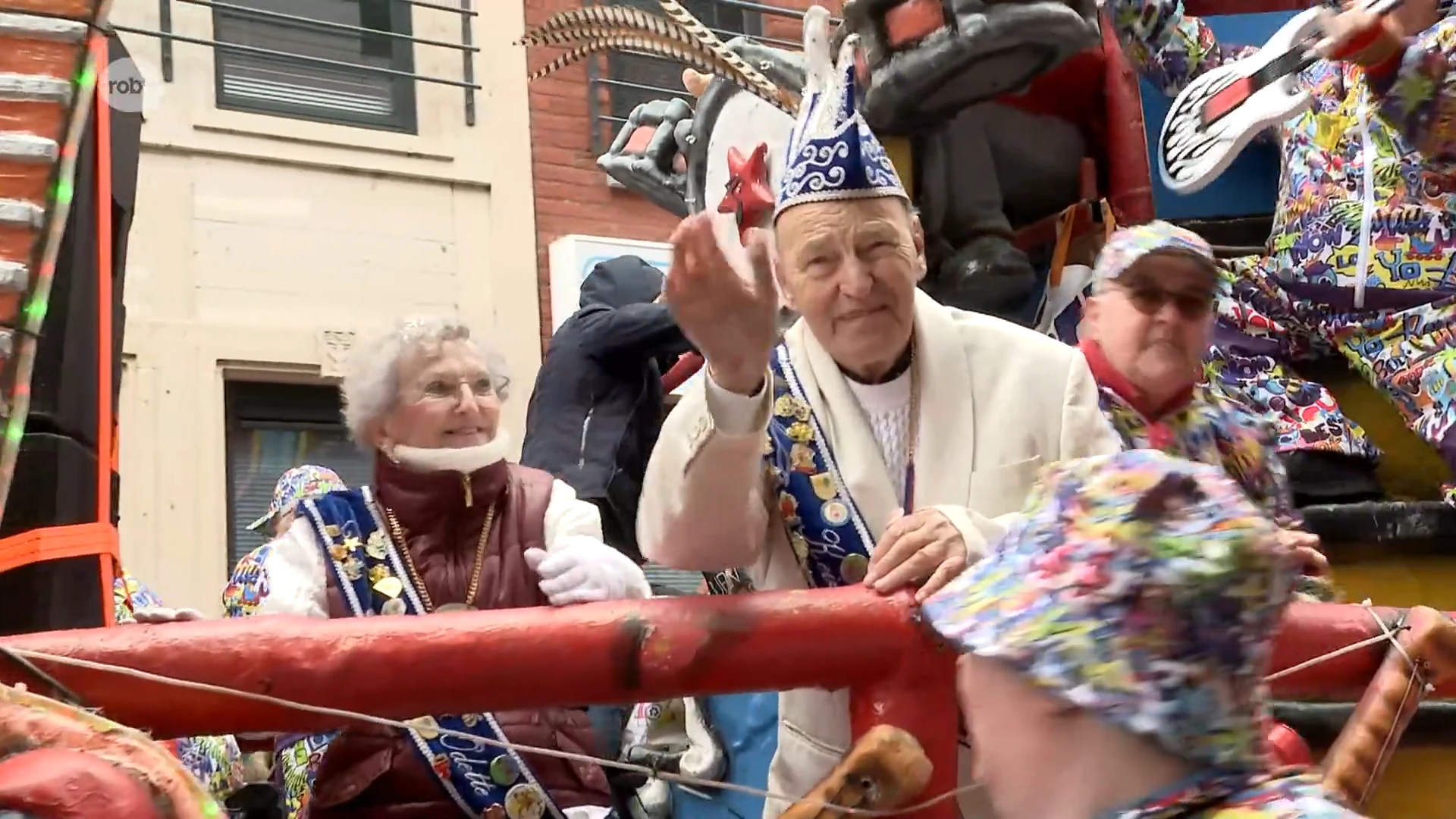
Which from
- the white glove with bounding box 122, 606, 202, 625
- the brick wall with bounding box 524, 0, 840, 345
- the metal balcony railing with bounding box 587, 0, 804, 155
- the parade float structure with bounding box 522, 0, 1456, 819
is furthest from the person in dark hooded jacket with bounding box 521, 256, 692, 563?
the metal balcony railing with bounding box 587, 0, 804, 155

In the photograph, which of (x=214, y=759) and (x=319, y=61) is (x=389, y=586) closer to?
(x=214, y=759)

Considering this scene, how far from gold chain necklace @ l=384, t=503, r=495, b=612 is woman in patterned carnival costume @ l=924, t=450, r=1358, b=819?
924mm

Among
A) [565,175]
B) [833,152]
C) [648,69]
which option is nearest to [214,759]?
[833,152]

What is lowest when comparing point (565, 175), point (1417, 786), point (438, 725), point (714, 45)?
point (1417, 786)

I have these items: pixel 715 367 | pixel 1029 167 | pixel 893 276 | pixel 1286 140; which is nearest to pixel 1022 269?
pixel 1029 167

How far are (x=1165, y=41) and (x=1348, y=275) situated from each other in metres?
0.56

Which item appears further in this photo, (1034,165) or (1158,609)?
(1034,165)

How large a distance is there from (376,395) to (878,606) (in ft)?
2.60

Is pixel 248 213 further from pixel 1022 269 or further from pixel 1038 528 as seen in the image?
pixel 1038 528

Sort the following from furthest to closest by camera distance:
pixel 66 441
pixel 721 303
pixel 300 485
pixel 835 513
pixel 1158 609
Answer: pixel 300 485
pixel 66 441
pixel 835 513
pixel 721 303
pixel 1158 609

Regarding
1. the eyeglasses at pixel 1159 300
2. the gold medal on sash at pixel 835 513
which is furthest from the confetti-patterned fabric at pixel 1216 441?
the gold medal on sash at pixel 835 513

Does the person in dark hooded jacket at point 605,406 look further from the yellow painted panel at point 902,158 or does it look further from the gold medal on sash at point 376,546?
the gold medal on sash at point 376,546

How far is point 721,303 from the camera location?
4.29ft

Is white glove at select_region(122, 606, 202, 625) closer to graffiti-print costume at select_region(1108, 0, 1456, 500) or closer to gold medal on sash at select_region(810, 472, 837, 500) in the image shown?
gold medal on sash at select_region(810, 472, 837, 500)
